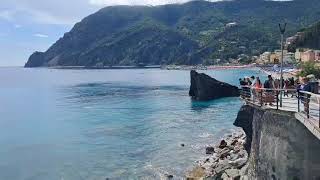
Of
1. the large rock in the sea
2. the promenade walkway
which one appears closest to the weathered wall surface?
the promenade walkway

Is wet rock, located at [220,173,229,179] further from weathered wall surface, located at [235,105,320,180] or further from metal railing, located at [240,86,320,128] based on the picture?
weathered wall surface, located at [235,105,320,180]

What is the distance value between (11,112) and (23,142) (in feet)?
113

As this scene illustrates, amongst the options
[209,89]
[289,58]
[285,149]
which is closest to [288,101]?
[285,149]

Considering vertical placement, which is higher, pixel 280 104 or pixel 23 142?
pixel 280 104

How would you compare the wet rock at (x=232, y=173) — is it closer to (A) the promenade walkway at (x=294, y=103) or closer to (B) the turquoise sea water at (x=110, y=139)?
(A) the promenade walkway at (x=294, y=103)

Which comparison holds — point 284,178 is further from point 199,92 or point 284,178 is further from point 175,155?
point 199,92

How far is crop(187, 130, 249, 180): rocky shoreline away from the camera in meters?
28.0

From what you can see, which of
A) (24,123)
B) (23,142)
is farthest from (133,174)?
(24,123)

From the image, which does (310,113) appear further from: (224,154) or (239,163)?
(224,154)

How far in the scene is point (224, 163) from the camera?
31141mm

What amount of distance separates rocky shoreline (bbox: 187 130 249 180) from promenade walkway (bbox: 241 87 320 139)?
4198mm

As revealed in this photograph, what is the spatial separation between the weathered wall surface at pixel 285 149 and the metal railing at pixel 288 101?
0.54m

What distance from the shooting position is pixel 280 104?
21.5 m

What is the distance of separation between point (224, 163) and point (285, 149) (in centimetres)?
1238
